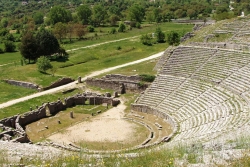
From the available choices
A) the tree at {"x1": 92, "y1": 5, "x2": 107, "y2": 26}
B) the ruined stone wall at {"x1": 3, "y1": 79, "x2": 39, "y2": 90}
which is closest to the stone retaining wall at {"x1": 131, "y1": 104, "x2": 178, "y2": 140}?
the ruined stone wall at {"x1": 3, "y1": 79, "x2": 39, "y2": 90}

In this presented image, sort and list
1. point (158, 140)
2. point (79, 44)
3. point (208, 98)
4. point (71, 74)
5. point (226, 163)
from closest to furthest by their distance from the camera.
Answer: point (226, 163)
point (158, 140)
point (208, 98)
point (71, 74)
point (79, 44)

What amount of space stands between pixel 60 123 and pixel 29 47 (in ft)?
97.0

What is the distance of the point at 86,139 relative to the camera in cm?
3148

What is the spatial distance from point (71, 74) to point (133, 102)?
16.9 m

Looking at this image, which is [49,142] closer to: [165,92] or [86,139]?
[86,139]

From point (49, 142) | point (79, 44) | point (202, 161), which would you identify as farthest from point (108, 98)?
point (79, 44)

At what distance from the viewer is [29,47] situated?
2429 inches

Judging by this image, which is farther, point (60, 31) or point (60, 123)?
point (60, 31)

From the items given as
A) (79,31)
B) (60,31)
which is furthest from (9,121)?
Result: (79,31)

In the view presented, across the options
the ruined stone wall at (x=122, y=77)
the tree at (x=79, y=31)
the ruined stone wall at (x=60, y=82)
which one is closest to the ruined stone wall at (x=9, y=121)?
the ruined stone wall at (x=60, y=82)

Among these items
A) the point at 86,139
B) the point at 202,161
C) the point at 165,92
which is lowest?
the point at 86,139

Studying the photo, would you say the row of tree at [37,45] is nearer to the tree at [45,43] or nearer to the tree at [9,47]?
the tree at [45,43]

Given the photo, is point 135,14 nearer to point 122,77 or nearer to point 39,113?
point 122,77

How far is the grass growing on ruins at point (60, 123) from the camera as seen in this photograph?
33656 millimetres
